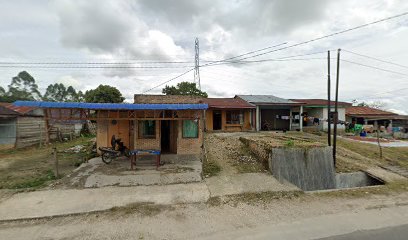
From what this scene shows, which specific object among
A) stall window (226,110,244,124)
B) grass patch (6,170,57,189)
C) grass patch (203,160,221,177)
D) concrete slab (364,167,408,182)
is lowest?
concrete slab (364,167,408,182)

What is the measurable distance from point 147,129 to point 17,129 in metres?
11.9

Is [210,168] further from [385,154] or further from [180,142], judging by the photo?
[385,154]

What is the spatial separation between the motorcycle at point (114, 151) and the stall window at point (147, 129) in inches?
54.1

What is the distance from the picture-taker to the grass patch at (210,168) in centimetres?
923

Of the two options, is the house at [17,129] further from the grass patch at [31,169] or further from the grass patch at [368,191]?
the grass patch at [368,191]

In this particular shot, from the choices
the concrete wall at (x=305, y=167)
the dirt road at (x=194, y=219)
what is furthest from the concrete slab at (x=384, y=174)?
the dirt road at (x=194, y=219)

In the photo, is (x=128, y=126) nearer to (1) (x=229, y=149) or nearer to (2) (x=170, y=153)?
(2) (x=170, y=153)

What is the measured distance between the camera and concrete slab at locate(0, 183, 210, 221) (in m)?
5.89

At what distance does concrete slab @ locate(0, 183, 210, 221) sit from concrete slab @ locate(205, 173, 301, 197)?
48cm

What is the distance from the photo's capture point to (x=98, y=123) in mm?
12125

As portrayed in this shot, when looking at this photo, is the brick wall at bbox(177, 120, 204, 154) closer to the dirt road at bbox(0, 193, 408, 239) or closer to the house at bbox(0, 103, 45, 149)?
the dirt road at bbox(0, 193, 408, 239)

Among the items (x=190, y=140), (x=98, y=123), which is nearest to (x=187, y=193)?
(x=190, y=140)

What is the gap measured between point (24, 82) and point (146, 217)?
258 feet

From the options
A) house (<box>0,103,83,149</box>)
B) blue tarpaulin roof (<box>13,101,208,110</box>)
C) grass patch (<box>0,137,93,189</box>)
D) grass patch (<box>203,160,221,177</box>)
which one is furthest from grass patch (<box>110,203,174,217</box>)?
house (<box>0,103,83,149</box>)
